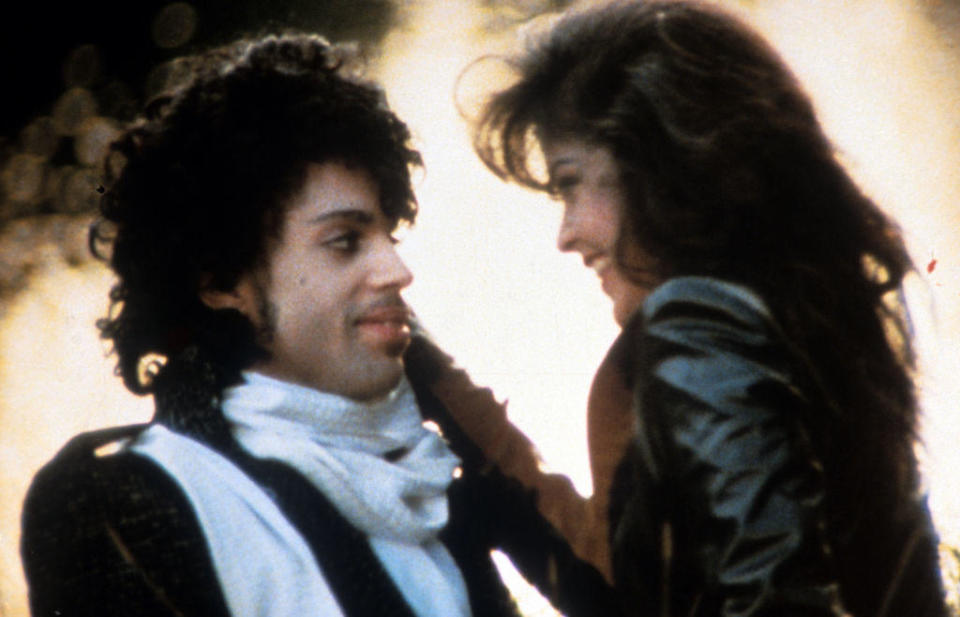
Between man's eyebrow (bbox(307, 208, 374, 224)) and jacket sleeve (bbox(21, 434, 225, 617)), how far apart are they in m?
0.35

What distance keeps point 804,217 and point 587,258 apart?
26 centimetres

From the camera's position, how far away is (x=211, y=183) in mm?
1196

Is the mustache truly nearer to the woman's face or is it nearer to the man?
the man

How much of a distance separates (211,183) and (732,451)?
72cm

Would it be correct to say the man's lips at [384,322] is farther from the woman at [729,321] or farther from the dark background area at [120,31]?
the dark background area at [120,31]

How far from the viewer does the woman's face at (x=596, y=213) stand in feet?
3.67

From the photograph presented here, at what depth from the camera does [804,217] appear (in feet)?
3.52

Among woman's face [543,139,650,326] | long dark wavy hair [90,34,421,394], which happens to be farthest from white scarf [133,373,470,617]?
woman's face [543,139,650,326]

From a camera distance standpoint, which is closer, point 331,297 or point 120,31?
point 331,297

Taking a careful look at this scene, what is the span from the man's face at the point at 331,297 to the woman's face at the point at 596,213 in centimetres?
22

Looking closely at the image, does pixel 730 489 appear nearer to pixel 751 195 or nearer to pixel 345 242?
pixel 751 195

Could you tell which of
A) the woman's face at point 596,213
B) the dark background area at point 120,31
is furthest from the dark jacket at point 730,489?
the dark background area at point 120,31

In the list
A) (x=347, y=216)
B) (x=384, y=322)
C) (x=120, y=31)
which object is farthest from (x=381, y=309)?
(x=120, y=31)

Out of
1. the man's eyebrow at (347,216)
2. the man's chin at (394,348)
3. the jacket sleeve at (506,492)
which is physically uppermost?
the man's eyebrow at (347,216)
